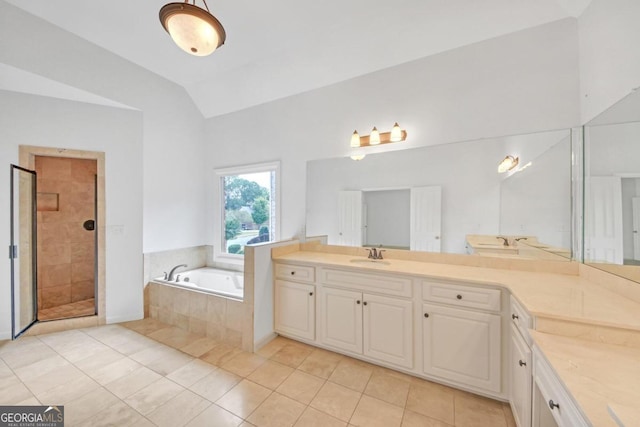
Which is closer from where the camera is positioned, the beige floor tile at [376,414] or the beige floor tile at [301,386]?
the beige floor tile at [376,414]

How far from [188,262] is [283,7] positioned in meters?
3.36

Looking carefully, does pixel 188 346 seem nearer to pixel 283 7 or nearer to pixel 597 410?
pixel 597 410

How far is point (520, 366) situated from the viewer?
4.43ft

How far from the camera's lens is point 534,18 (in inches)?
73.9

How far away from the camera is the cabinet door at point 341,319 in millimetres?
2068

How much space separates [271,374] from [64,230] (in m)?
3.84

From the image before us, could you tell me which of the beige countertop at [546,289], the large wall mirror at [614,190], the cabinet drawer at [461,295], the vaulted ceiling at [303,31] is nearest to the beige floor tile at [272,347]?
the beige countertop at [546,289]

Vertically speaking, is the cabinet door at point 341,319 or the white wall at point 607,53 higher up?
the white wall at point 607,53

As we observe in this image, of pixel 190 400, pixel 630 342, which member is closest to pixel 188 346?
pixel 190 400

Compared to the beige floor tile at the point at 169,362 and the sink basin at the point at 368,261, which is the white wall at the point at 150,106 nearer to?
the beige floor tile at the point at 169,362

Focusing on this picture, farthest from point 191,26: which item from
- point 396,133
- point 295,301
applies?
point 295,301

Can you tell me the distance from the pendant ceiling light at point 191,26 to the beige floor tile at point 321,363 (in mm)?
2543

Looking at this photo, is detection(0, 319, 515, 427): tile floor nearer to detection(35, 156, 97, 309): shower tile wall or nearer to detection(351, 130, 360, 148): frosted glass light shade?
detection(35, 156, 97, 309): shower tile wall

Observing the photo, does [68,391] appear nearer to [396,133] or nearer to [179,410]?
[179,410]
